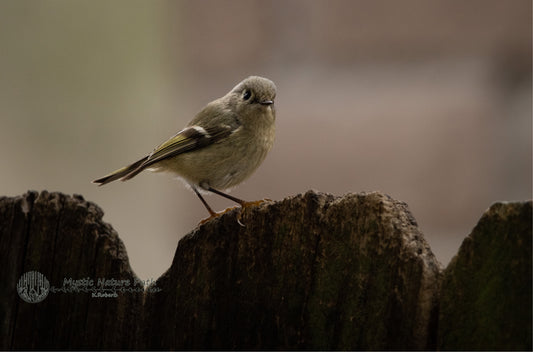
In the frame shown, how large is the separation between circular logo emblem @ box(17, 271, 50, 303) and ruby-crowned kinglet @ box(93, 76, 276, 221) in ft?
3.36

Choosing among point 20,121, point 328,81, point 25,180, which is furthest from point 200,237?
point 20,121

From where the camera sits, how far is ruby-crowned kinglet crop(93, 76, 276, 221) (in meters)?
2.73

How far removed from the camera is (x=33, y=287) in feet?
5.41

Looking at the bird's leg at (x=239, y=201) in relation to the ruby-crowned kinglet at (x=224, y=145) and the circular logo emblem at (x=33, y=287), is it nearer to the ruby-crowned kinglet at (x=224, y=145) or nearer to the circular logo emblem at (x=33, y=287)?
the ruby-crowned kinglet at (x=224, y=145)

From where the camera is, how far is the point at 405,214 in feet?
4.72

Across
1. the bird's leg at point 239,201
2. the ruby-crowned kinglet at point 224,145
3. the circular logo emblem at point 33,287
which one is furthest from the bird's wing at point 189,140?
the circular logo emblem at point 33,287

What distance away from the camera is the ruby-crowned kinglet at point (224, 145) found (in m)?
2.73

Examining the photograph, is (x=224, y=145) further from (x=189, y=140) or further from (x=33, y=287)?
(x=33, y=287)

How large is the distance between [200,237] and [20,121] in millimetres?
2318

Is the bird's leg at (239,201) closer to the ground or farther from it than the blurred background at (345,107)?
closer to the ground

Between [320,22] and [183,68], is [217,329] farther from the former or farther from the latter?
[183,68]

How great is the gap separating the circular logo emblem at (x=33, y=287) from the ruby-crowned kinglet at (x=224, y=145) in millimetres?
1025

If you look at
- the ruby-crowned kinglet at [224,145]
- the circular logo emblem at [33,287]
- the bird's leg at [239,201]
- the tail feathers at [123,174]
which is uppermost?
the ruby-crowned kinglet at [224,145]

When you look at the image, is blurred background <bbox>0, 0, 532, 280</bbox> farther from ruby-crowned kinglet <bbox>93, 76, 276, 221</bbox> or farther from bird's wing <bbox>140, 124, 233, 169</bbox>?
bird's wing <bbox>140, 124, 233, 169</bbox>
